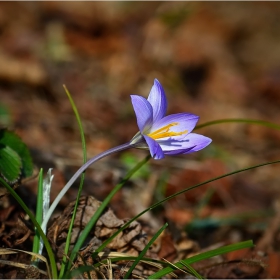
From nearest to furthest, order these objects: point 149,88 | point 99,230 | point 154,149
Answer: point 154,149
point 99,230
point 149,88

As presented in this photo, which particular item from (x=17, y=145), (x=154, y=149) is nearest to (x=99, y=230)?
(x=17, y=145)

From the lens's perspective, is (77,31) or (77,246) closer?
(77,246)

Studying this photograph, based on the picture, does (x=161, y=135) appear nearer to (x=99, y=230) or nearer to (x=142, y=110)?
(x=142, y=110)

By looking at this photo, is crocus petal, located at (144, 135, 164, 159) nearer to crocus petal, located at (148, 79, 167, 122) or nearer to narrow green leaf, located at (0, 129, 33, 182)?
crocus petal, located at (148, 79, 167, 122)

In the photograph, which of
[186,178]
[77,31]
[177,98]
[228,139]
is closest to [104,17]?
[77,31]

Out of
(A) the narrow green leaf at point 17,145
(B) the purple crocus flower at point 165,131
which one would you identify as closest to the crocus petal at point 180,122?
(B) the purple crocus flower at point 165,131

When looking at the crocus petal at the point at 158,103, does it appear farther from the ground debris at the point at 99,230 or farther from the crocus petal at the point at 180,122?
the ground debris at the point at 99,230

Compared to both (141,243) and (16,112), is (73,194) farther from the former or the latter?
(16,112)
